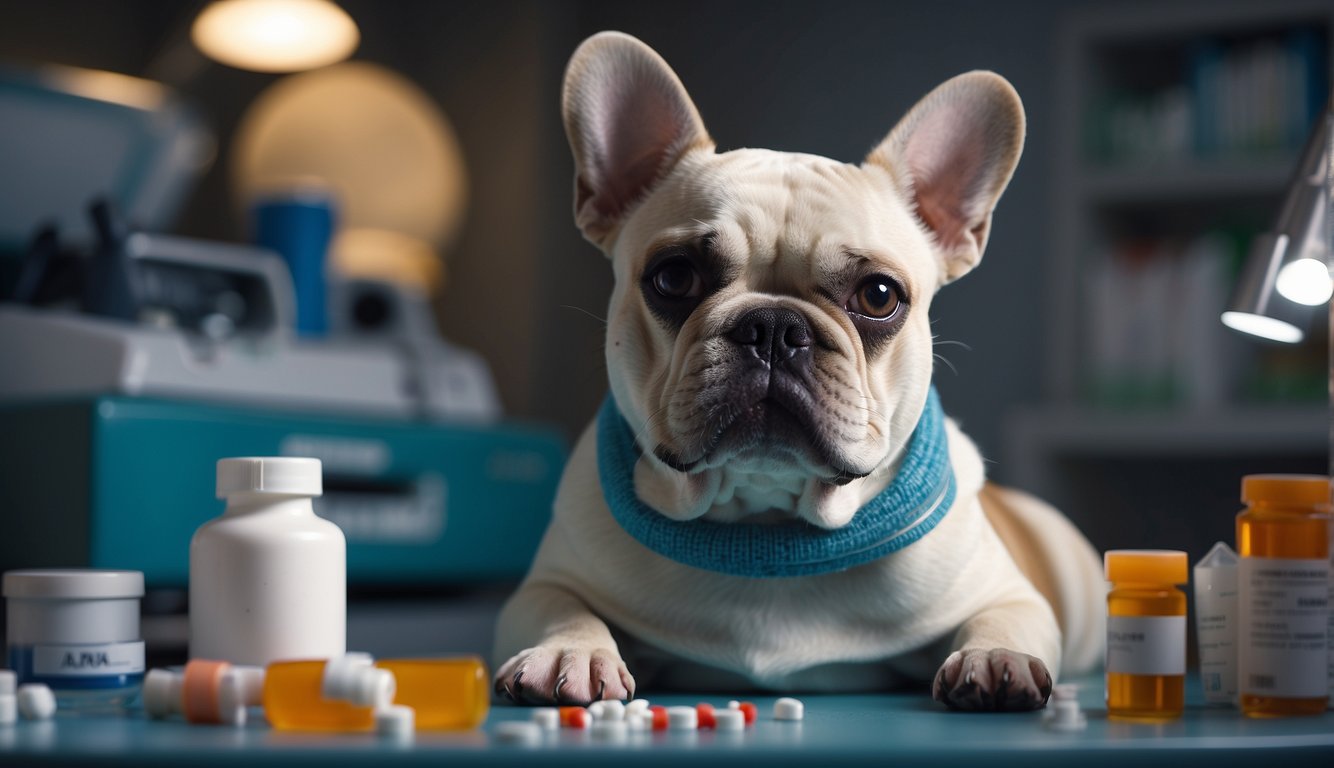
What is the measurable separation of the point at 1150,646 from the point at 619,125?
0.47 m

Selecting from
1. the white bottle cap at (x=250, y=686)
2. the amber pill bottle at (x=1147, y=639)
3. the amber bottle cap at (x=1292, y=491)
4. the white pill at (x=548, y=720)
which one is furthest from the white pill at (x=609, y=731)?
the amber bottle cap at (x=1292, y=491)

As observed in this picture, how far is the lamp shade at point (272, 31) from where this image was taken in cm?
214

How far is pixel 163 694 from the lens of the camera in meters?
0.69

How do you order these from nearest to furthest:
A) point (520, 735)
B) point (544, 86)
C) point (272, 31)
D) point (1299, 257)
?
point (520, 735) < point (1299, 257) < point (272, 31) < point (544, 86)

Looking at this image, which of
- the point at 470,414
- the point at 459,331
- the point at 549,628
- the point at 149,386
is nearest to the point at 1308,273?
the point at 549,628

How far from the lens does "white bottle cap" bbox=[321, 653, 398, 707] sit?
63cm

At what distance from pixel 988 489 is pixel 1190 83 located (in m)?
1.71

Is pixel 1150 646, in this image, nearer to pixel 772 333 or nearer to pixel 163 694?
pixel 772 333

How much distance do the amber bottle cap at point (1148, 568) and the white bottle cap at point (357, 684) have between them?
1.33ft

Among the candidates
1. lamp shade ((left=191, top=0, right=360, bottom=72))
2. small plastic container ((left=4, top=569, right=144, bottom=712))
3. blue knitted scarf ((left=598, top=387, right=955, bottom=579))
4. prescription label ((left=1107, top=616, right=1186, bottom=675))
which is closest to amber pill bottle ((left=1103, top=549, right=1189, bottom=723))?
prescription label ((left=1107, top=616, right=1186, bottom=675))

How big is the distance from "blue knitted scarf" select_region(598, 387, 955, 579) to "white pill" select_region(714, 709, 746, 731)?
14 centimetres

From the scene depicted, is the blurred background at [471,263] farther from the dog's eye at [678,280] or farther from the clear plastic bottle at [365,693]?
the clear plastic bottle at [365,693]

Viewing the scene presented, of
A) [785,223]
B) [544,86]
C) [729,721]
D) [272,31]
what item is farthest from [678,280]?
[544,86]

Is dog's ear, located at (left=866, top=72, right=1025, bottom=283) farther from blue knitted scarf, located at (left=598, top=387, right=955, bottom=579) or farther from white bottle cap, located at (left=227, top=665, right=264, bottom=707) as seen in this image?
white bottle cap, located at (left=227, top=665, right=264, bottom=707)
